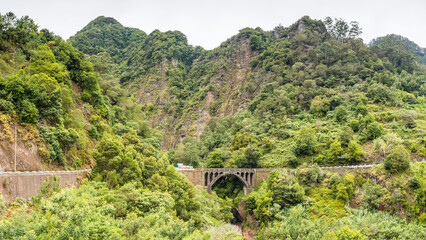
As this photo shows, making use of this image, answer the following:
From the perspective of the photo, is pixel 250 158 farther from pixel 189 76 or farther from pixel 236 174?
pixel 189 76

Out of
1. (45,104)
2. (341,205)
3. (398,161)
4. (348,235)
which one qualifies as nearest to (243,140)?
(341,205)

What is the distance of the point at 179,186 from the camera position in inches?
1272

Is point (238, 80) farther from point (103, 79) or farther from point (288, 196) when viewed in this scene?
point (288, 196)

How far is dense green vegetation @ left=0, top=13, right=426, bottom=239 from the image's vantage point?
2097 cm

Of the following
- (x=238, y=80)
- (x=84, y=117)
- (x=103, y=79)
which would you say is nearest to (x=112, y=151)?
(x=84, y=117)

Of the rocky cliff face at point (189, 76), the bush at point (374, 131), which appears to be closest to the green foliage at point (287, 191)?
the bush at point (374, 131)

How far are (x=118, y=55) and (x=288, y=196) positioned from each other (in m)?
105

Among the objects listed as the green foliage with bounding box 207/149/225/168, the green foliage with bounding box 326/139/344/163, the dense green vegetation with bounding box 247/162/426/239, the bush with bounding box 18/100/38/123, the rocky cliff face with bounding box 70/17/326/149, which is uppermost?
the rocky cliff face with bounding box 70/17/326/149

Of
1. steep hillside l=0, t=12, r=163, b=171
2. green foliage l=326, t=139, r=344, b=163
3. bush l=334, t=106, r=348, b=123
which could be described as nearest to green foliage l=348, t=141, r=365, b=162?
green foliage l=326, t=139, r=344, b=163

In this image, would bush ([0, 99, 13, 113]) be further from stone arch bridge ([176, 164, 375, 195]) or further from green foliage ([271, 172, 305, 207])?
green foliage ([271, 172, 305, 207])

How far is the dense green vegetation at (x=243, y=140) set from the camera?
68.8 ft

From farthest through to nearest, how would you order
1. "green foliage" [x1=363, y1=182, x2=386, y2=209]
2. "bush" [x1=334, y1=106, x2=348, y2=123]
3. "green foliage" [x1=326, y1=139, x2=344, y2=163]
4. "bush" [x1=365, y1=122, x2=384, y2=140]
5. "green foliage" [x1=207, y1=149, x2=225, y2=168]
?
"green foliage" [x1=207, y1=149, x2=225, y2=168], "bush" [x1=334, y1=106, x2=348, y2=123], "green foliage" [x1=326, y1=139, x2=344, y2=163], "bush" [x1=365, y1=122, x2=384, y2=140], "green foliage" [x1=363, y1=182, x2=386, y2=209]

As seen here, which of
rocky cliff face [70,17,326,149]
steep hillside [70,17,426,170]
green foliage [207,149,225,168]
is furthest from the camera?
rocky cliff face [70,17,326,149]

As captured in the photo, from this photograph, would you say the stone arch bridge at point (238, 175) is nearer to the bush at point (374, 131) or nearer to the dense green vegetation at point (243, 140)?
the dense green vegetation at point (243, 140)
